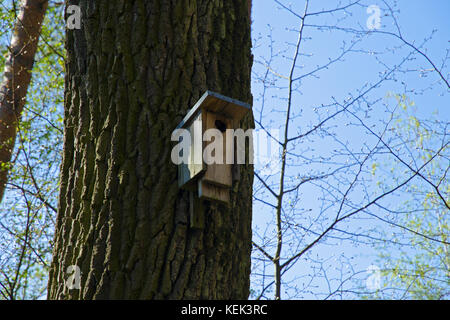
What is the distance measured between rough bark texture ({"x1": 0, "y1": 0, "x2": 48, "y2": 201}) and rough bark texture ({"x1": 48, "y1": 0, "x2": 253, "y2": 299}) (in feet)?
10.3

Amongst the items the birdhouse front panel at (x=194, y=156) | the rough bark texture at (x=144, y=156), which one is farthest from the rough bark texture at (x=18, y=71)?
the birdhouse front panel at (x=194, y=156)

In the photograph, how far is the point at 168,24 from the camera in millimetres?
2139

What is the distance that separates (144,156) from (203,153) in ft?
0.81

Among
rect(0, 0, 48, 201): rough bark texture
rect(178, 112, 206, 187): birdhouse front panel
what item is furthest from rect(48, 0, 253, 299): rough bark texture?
rect(0, 0, 48, 201): rough bark texture

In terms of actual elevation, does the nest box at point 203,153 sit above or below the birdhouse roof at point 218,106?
below

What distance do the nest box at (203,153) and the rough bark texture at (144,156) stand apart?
0.06 meters

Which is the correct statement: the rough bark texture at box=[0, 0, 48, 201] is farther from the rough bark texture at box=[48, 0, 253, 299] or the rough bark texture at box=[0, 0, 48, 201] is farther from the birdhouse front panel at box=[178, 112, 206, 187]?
the birdhouse front panel at box=[178, 112, 206, 187]

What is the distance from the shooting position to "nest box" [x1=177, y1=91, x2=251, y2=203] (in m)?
1.87

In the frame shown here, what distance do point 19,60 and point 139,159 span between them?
4114 millimetres

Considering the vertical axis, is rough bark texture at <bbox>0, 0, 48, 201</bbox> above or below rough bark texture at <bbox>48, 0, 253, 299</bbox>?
above

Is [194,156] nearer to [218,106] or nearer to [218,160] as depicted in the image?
[218,160]

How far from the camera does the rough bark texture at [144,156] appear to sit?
1838mm

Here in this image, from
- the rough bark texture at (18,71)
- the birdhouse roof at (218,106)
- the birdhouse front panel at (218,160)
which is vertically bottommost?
the birdhouse front panel at (218,160)

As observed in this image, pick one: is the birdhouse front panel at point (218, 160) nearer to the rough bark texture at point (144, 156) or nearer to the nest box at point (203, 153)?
the nest box at point (203, 153)
